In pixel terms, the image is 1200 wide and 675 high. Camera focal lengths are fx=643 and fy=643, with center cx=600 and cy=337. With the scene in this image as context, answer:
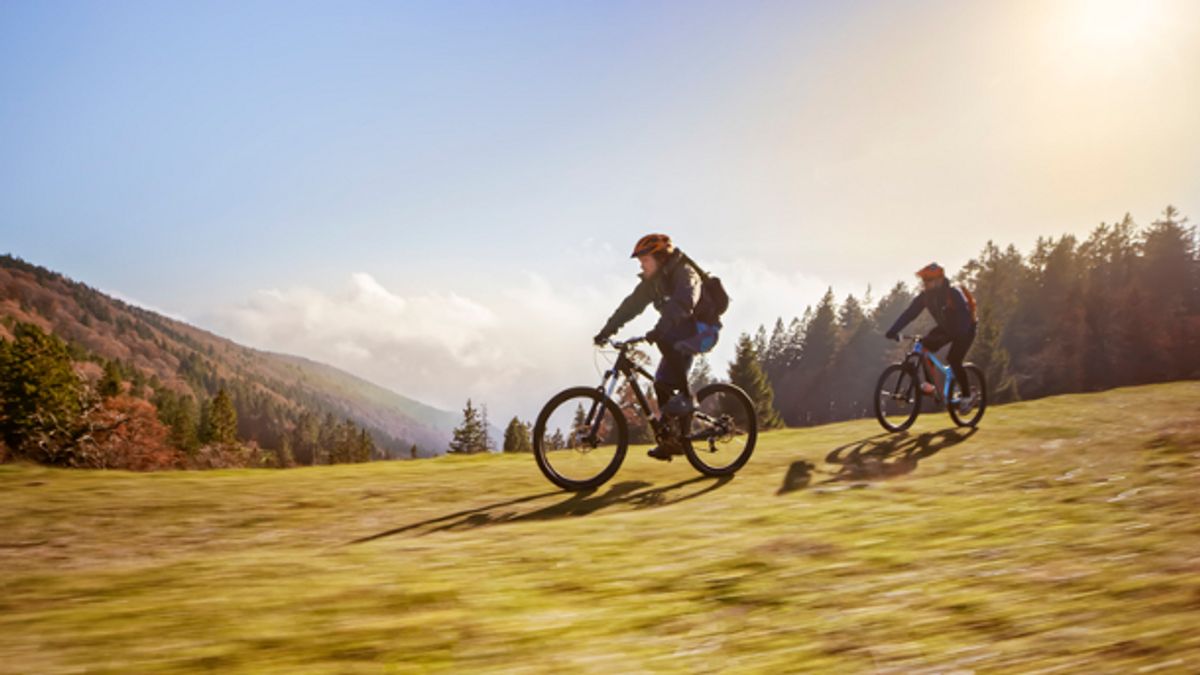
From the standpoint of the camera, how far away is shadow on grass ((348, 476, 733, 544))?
227 inches

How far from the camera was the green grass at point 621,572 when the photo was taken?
242 centimetres

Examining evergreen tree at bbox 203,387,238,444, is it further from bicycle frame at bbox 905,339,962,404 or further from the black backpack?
the black backpack

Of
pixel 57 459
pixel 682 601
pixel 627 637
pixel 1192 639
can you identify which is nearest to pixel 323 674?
pixel 627 637

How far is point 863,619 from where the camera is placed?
2.70 meters

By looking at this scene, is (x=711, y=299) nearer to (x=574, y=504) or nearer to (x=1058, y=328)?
(x=574, y=504)

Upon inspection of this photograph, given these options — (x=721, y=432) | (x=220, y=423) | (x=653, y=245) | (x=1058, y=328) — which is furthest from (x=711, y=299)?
(x=220, y=423)

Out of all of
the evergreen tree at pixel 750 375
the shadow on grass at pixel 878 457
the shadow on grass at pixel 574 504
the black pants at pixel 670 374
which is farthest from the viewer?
the evergreen tree at pixel 750 375

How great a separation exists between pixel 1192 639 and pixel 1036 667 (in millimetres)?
539

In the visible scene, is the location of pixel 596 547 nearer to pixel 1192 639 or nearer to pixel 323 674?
pixel 323 674

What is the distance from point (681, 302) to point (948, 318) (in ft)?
21.2

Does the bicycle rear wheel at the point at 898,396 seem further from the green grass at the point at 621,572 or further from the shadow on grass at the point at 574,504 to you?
the shadow on grass at the point at 574,504

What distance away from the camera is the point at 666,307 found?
7727mm

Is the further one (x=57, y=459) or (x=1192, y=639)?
(x=57, y=459)

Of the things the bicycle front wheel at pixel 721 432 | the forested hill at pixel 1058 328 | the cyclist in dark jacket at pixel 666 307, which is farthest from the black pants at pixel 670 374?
the forested hill at pixel 1058 328
